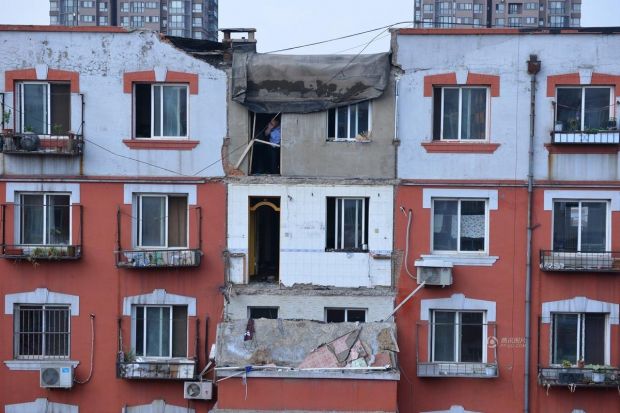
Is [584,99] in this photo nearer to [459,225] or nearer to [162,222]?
[459,225]

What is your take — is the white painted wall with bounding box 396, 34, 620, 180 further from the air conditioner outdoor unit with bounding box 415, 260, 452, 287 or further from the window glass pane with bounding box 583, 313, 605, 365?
the window glass pane with bounding box 583, 313, 605, 365

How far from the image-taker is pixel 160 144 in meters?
20.2

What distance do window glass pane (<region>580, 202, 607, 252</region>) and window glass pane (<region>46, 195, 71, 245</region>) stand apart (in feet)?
43.2

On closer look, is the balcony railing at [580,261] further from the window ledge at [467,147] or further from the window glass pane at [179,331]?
the window glass pane at [179,331]

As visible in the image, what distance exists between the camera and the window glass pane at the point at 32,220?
20.6m

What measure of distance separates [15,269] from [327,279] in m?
8.00

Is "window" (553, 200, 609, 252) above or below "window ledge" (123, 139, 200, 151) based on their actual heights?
below

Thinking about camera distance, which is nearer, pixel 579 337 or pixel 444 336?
pixel 579 337

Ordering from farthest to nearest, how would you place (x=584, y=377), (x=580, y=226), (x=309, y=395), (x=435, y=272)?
1. (x=580, y=226)
2. (x=435, y=272)
3. (x=584, y=377)
4. (x=309, y=395)

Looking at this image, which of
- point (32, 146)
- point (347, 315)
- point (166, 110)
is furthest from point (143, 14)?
point (347, 315)

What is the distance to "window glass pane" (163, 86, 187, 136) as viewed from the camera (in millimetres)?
20547

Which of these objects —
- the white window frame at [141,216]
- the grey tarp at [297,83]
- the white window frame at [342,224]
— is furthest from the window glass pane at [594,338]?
the white window frame at [141,216]

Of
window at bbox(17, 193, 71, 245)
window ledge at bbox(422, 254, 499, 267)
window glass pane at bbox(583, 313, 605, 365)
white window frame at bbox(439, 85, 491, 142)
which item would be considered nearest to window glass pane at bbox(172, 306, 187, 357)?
window at bbox(17, 193, 71, 245)

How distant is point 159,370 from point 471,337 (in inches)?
312
